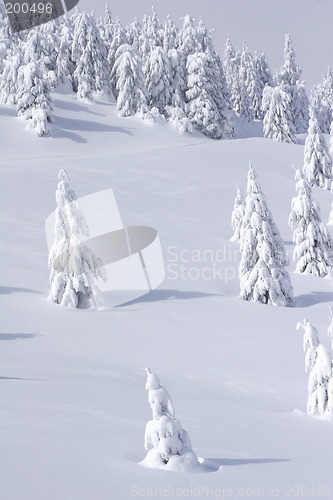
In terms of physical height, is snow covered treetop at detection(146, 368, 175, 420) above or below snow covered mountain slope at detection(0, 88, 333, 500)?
above

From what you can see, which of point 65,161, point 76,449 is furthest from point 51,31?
point 76,449

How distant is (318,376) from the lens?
37.7 feet

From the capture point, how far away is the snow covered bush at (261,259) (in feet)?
69.8

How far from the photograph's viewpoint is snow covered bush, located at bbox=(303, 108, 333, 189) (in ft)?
151

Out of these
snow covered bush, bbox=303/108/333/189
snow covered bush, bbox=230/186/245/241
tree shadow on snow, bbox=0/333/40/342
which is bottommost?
snow covered bush, bbox=303/108/333/189

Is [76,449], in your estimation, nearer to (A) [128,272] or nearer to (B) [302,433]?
(B) [302,433]

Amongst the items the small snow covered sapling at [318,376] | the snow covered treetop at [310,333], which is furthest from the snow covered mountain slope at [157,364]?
the snow covered treetop at [310,333]

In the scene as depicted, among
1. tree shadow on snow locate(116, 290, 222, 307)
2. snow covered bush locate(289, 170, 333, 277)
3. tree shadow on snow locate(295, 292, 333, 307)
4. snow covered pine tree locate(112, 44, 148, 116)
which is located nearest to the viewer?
tree shadow on snow locate(116, 290, 222, 307)
